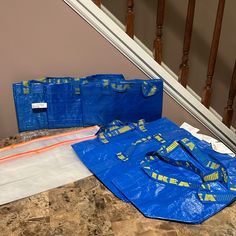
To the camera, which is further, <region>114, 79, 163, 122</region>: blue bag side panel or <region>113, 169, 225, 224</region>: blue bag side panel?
<region>114, 79, 163, 122</region>: blue bag side panel

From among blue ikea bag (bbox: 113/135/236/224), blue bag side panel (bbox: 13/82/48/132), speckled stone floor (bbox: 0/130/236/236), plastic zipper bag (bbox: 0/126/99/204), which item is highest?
blue bag side panel (bbox: 13/82/48/132)

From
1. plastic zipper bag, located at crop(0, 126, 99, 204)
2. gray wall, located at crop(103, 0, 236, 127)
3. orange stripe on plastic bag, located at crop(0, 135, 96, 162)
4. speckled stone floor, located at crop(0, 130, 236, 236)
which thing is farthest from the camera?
gray wall, located at crop(103, 0, 236, 127)

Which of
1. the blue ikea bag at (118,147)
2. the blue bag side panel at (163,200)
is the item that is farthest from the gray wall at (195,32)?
the blue bag side panel at (163,200)

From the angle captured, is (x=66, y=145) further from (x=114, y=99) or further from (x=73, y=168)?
(x=114, y=99)

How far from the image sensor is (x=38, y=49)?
1.22 meters

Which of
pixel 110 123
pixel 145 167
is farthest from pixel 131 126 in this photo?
pixel 145 167

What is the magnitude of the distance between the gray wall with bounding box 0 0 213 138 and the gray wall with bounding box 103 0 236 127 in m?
0.43

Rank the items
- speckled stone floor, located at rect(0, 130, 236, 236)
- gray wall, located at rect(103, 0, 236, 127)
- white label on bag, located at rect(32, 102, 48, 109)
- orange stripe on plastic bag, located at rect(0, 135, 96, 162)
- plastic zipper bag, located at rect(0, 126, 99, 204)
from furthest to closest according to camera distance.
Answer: gray wall, located at rect(103, 0, 236, 127) < white label on bag, located at rect(32, 102, 48, 109) < orange stripe on plastic bag, located at rect(0, 135, 96, 162) < plastic zipper bag, located at rect(0, 126, 99, 204) < speckled stone floor, located at rect(0, 130, 236, 236)

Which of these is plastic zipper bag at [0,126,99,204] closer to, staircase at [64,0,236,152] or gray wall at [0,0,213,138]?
gray wall at [0,0,213,138]

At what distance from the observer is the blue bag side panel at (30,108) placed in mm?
1190

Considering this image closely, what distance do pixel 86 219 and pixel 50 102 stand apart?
0.50m

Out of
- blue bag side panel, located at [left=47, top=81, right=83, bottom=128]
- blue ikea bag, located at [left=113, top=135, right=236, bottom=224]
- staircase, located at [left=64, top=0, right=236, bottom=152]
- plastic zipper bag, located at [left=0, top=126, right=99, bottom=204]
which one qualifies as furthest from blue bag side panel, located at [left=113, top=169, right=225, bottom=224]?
staircase, located at [left=64, top=0, right=236, bottom=152]

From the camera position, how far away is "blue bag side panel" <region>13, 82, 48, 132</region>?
119 cm

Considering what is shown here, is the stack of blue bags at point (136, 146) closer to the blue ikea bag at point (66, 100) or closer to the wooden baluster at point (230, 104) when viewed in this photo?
the blue ikea bag at point (66, 100)
